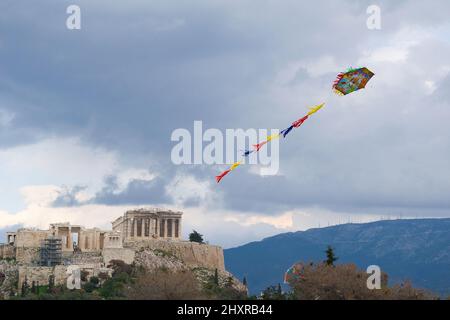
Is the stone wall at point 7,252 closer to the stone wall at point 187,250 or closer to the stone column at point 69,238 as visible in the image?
the stone column at point 69,238

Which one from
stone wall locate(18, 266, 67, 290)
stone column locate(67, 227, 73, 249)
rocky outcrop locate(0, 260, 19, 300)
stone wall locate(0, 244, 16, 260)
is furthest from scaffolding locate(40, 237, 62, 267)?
stone wall locate(0, 244, 16, 260)

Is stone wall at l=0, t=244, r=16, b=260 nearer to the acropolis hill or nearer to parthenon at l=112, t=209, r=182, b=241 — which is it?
the acropolis hill

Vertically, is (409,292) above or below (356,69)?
below

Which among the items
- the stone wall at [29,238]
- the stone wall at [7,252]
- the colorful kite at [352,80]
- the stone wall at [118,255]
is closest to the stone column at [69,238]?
the stone wall at [29,238]
